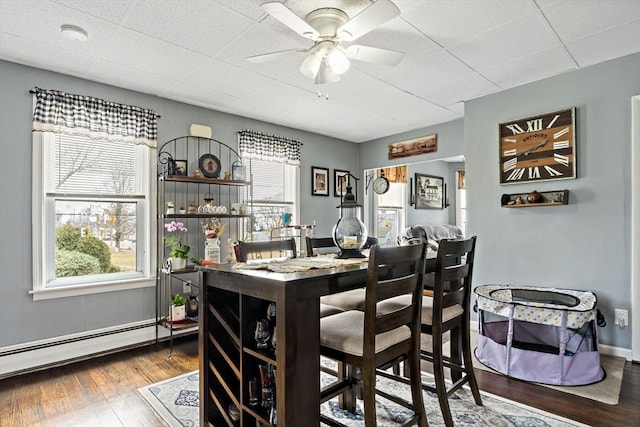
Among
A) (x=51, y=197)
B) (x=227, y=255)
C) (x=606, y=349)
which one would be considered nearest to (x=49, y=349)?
(x=51, y=197)

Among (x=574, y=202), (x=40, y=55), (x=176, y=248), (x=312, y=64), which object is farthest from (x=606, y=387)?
(x=40, y=55)

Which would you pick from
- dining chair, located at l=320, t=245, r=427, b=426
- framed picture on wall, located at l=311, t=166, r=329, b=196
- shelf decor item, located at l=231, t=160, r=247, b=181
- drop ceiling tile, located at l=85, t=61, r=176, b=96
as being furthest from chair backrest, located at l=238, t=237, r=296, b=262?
framed picture on wall, located at l=311, t=166, r=329, b=196

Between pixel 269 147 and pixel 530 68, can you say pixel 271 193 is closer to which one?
pixel 269 147

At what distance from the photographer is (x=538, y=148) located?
10.8 ft

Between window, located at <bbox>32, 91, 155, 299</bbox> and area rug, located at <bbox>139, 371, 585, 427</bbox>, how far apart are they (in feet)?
4.28

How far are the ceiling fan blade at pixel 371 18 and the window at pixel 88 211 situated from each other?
97.7 inches

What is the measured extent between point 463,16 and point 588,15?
2.58ft

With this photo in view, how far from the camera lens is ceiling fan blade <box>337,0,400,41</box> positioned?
5.61 ft

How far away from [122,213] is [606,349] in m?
4.49

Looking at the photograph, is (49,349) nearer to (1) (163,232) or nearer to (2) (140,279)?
(2) (140,279)

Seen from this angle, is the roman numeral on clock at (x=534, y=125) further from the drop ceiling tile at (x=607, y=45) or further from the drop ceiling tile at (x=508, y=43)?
the drop ceiling tile at (x=508, y=43)

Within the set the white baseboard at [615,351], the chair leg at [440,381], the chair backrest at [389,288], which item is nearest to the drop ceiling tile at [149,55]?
the chair backrest at [389,288]

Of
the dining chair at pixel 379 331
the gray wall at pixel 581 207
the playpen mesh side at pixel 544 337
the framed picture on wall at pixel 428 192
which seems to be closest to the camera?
the dining chair at pixel 379 331

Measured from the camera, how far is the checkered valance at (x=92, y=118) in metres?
2.92
